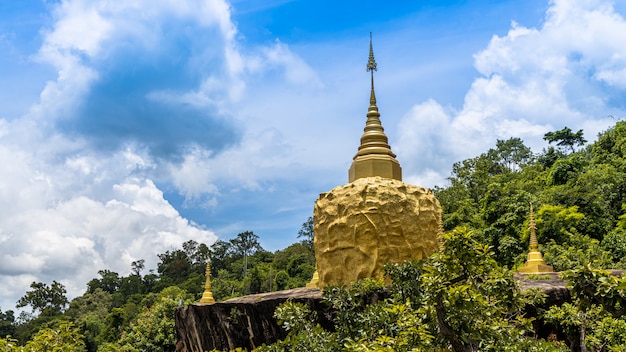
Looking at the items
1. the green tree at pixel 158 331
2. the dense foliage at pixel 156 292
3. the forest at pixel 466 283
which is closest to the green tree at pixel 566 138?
the forest at pixel 466 283

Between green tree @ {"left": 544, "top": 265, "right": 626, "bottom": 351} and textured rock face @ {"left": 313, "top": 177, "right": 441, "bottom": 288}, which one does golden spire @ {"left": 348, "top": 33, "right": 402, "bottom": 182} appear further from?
green tree @ {"left": 544, "top": 265, "right": 626, "bottom": 351}

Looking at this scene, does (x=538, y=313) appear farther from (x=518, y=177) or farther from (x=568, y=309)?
(x=518, y=177)

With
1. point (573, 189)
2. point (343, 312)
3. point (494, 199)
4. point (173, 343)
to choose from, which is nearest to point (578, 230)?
point (573, 189)

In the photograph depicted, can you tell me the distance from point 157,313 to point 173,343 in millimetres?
1641

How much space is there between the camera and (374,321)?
332 inches

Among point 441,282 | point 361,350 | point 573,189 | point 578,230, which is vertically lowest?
point 361,350

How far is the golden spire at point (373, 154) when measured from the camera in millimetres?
15078

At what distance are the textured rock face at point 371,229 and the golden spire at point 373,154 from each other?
1037 millimetres

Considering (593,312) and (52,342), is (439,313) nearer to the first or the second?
(593,312)

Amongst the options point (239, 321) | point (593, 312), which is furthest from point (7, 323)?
point (593, 312)

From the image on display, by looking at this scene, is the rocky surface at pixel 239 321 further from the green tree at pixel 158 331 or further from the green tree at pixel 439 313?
the green tree at pixel 158 331

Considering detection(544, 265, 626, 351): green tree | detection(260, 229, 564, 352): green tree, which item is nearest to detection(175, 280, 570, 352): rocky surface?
detection(544, 265, 626, 351): green tree

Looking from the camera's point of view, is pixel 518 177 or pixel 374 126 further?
pixel 518 177

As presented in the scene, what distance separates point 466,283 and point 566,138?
156ft
